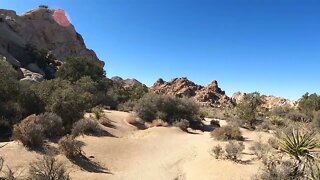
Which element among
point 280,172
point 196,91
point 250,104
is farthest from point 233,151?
point 196,91

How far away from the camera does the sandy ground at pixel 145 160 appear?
1379 centimetres

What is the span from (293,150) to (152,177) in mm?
5786

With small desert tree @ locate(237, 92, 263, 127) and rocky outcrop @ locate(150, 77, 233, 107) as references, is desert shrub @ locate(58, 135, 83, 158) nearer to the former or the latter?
small desert tree @ locate(237, 92, 263, 127)

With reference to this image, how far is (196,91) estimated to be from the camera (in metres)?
89.2

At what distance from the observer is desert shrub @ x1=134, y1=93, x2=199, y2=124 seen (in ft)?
102

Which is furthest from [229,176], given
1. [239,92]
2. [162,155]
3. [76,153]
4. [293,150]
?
[239,92]

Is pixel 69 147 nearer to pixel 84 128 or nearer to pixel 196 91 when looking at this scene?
pixel 84 128

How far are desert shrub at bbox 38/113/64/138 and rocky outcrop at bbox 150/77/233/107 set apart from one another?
6249cm

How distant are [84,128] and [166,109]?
42.7ft

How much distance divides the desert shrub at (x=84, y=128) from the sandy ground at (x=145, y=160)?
1.82 ft

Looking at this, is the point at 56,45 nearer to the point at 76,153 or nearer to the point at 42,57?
the point at 42,57

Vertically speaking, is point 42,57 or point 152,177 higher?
point 42,57

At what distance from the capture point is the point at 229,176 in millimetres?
14656

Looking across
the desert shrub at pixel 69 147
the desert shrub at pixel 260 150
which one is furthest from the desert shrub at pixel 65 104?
the desert shrub at pixel 260 150
